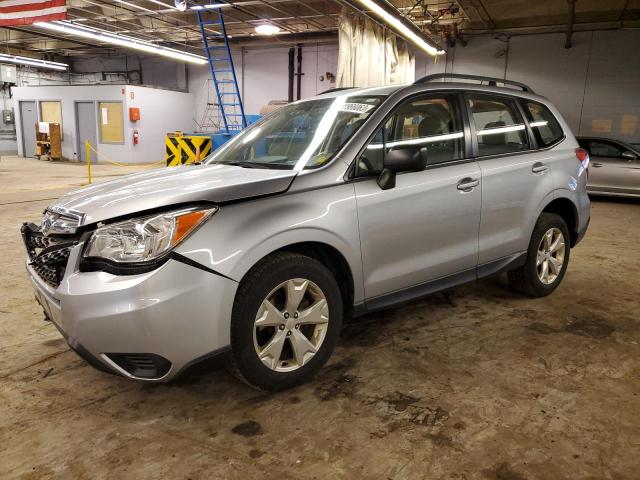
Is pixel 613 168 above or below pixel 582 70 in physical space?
below

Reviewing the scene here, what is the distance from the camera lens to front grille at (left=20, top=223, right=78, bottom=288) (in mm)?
2143

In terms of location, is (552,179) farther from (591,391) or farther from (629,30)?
(629,30)

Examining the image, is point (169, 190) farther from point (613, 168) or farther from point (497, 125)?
point (613, 168)

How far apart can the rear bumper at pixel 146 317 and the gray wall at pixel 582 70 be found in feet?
45.1

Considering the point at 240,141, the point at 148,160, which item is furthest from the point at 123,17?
the point at 240,141

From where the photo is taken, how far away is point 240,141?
11.4 feet

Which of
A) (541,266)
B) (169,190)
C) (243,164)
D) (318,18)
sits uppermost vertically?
(318,18)

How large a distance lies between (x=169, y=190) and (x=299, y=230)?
636 mm

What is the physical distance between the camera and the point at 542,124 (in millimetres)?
3768

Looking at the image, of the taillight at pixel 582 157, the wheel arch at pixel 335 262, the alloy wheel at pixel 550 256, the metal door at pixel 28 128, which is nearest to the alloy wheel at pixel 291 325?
the wheel arch at pixel 335 262

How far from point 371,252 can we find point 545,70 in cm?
1338

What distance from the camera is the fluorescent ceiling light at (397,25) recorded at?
792 centimetres

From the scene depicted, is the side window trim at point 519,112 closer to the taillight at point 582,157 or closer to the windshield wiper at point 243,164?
the taillight at point 582,157

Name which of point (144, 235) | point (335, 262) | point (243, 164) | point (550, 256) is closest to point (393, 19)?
point (550, 256)
